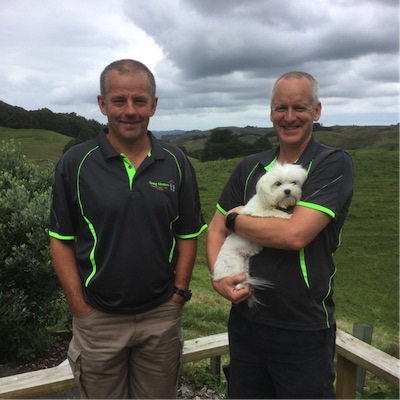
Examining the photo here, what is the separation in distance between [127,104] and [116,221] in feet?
2.54

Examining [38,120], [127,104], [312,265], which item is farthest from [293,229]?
[38,120]

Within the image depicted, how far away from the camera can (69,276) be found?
266 cm

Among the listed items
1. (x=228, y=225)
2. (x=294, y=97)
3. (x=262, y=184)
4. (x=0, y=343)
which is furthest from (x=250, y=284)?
(x=0, y=343)

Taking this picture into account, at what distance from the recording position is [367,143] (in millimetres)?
47094

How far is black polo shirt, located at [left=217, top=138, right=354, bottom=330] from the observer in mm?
2287

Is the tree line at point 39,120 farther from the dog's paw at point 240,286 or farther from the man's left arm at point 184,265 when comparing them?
the dog's paw at point 240,286

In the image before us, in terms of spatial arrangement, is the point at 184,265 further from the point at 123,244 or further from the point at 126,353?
the point at 126,353

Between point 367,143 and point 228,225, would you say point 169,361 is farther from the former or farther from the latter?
point 367,143

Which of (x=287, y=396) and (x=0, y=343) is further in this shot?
(x=0, y=343)

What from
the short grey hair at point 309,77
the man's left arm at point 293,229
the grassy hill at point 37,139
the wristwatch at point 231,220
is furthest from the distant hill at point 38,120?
the man's left arm at point 293,229

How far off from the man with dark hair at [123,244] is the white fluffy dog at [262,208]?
328 mm

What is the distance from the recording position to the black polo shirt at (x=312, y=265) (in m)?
2.29

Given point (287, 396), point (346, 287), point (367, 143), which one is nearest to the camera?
point (287, 396)

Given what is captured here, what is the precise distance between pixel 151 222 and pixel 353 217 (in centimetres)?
1593
